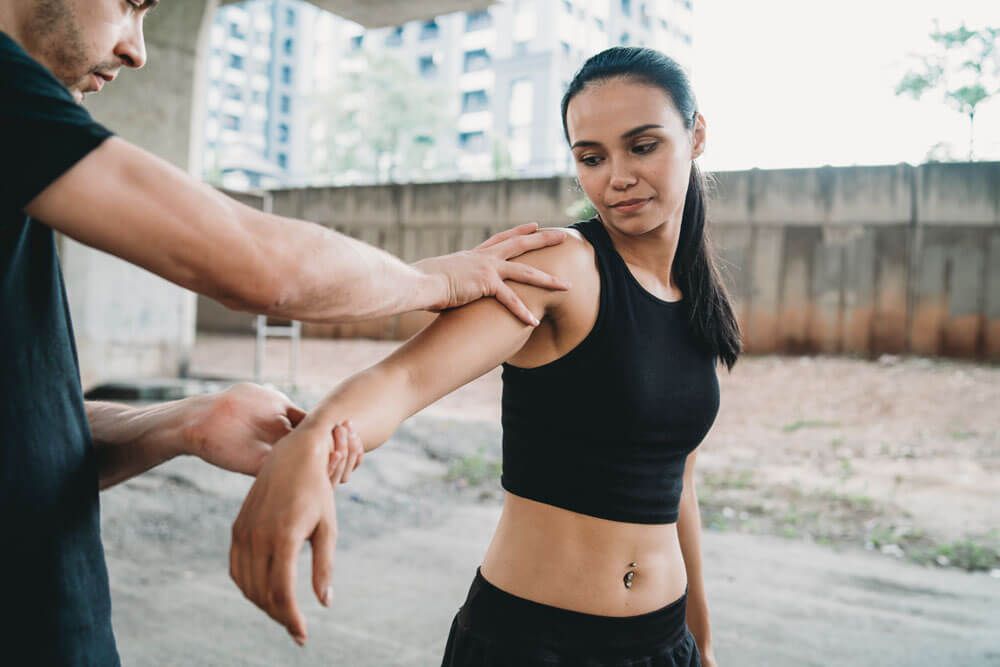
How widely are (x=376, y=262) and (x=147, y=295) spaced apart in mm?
7402

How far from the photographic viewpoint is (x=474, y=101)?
155 feet

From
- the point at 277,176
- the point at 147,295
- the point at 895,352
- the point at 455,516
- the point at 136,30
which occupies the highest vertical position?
the point at 277,176

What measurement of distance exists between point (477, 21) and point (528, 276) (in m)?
48.4

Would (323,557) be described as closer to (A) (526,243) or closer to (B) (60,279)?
(B) (60,279)

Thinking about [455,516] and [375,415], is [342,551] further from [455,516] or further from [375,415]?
[375,415]

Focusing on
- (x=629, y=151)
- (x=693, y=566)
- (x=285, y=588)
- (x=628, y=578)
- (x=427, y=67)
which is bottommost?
(x=693, y=566)

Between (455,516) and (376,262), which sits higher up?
(376,262)

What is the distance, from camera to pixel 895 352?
1068cm

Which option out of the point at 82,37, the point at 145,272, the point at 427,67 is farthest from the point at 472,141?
the point at 82,37

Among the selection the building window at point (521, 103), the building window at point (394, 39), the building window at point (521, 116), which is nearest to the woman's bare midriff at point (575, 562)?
the building window at point (521, 116)

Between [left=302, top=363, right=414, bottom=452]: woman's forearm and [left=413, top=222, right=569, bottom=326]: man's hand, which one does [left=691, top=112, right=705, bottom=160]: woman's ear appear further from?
[left=302, top=363, right=414, bottom=452]: woman's forearm

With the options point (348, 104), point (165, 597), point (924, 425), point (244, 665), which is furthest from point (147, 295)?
point (348, 104)

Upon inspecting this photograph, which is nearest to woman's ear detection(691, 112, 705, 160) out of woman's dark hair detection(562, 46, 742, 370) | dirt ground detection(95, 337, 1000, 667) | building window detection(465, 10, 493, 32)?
woman's dark hair detection(562, 46, 742, 370)

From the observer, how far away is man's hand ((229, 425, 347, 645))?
2.77ft
